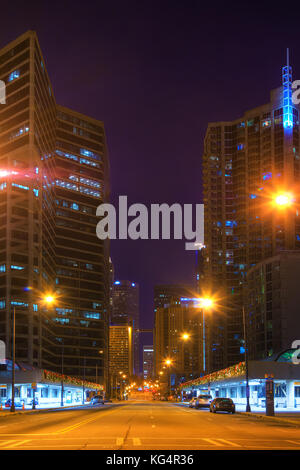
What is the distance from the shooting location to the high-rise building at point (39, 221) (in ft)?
472

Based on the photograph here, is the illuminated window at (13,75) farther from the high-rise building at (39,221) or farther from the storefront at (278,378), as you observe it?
the storefront at (278,378)

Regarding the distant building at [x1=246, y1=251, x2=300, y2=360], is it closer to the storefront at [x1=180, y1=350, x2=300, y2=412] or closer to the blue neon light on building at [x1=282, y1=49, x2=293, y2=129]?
the storefront at [x1=180, y1=350, x2=300, y2=412]

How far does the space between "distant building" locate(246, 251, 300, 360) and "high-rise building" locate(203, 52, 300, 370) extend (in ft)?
129

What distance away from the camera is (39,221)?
15150 cm

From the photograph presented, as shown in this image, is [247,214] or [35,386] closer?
[35,386]

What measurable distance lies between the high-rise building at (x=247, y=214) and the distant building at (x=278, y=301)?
129ft

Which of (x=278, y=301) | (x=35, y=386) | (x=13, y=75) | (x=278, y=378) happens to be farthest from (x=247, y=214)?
(x=35, y=386)

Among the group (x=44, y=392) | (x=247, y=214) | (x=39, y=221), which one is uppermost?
(x=247, y=214)

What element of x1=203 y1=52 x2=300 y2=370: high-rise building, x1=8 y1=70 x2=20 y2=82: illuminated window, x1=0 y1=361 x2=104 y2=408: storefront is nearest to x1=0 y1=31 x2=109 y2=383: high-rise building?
x1=8 y1=70 x2=20 y2=82: illuminated window

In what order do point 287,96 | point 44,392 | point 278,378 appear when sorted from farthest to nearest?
1. point 287,96
2. point 44,392
3. point 278,378

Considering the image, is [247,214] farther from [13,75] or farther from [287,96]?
[13,75]

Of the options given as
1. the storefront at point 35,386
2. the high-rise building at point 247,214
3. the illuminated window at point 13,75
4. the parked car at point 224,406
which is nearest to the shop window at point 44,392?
the storefront at point 35,386

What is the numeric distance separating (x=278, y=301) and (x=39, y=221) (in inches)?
2498
